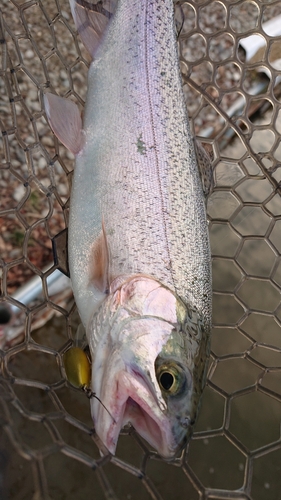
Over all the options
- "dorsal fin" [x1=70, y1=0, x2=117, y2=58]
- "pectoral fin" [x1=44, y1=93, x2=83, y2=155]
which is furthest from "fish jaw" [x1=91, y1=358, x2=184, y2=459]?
"dorsal fin" [x1=70, y1=0, x2=117, y2=58]

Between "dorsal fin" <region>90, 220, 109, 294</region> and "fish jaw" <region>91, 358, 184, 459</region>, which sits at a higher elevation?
"dorsal fin" <region>90, 220, 109, 294</region>

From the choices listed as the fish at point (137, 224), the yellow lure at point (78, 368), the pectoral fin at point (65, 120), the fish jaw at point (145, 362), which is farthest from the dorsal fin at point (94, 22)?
the yellow lure at point (78, 368)

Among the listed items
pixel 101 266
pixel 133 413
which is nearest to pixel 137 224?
pixel 101 266

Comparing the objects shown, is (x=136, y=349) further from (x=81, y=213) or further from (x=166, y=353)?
(x=81, y=213)

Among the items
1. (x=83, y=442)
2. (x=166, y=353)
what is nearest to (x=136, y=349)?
(x=166, y=353)

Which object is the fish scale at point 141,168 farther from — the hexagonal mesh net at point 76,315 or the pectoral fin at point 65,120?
the hexagonal mesh net at point 76,315

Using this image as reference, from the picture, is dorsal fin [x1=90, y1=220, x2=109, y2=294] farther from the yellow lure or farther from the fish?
the yellow lure
